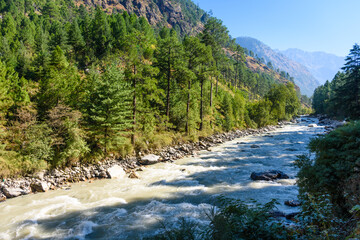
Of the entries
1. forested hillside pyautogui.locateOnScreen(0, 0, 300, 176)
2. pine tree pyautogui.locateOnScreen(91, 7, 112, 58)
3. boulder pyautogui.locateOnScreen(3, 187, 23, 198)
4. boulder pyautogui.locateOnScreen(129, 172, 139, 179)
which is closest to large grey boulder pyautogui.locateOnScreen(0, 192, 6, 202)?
boulder pyautogui.locateOnScreen(3, 187, 23, 198)

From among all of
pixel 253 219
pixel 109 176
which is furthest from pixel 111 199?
pixel 253 219

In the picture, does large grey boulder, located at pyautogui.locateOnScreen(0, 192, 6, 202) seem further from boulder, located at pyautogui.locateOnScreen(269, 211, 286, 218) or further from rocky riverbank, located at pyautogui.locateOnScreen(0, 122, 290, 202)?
boulder, located at pyautogui.locateOnScreen(269, 211, 286, 218)

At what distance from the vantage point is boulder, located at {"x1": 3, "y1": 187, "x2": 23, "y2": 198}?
11328 mm

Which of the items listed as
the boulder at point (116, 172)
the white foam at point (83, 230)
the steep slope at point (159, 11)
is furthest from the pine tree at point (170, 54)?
the steep slope at point (159, 11)

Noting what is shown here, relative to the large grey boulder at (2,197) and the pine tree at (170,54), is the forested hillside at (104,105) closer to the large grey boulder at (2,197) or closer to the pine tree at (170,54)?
the pine tree at (170,54)

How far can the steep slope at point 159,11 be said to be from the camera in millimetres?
157125

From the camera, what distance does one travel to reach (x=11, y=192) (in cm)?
1141

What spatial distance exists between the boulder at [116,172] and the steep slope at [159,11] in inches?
6020

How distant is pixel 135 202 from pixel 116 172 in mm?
4998

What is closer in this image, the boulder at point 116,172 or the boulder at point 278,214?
the boulder at point 278,214

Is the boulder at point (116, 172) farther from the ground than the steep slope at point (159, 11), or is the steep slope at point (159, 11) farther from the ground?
the steep slope at point (159, 11)

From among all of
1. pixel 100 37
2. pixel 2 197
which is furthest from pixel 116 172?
pixel 100 37

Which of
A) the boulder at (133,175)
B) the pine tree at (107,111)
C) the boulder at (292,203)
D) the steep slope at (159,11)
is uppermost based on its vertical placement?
the steep slope at (159,11)

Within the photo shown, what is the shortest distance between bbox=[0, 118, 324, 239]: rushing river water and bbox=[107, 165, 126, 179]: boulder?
2.58 ft
